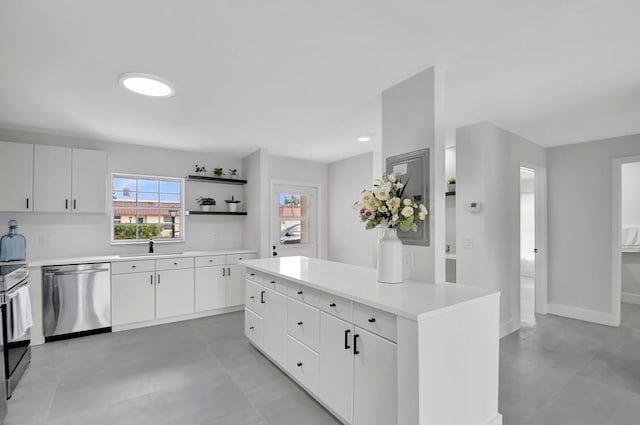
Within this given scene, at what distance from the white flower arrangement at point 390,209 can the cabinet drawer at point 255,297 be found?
1.41 metres

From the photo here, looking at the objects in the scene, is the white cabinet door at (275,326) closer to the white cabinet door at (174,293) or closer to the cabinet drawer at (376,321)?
the cabinet drawer at (376,321)

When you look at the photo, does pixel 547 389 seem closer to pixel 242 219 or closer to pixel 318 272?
pixel 318 272

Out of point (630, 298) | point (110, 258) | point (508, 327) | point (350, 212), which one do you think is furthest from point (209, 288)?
point (630, 298)

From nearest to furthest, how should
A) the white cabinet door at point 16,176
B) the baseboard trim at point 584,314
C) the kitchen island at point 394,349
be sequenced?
the kitchen island at point 394,349 → the white cabinet door at point 16,176 → the baseboard trim at point 584,314

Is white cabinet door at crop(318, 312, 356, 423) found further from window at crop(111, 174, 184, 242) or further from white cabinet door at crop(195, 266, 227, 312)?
window at crop(111, 174, 184, 242)

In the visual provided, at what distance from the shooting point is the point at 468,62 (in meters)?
2.12

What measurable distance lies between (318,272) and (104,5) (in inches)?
86.3

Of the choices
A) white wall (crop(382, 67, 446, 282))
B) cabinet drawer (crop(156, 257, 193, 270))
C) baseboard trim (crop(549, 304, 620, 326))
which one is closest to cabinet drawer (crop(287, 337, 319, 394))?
white wall (crop(382, 67, 446, 282))

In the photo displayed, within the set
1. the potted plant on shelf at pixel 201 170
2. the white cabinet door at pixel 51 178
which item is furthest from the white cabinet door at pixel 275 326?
the white cabinet door at pixel 51 178

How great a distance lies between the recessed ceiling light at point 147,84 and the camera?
2335 millimetres

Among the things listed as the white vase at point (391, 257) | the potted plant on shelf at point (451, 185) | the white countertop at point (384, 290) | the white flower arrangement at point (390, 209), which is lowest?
the white countertop at point (384, 290)

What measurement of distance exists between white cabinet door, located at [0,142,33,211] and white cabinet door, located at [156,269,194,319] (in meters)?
1.71

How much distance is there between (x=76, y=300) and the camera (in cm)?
366

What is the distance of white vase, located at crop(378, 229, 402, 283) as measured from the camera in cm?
217
